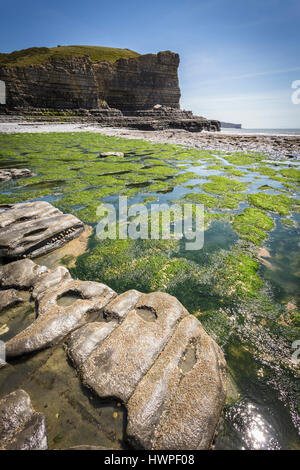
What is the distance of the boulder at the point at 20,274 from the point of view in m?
4.19

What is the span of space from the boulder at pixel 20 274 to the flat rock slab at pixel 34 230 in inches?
26.4

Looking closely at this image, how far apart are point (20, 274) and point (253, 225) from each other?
6760 mm

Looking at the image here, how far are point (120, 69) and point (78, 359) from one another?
9830cm

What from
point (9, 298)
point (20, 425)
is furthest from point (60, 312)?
point (20, 425)

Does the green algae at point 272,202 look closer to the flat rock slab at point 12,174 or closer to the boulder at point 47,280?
the boulder at point 47,280

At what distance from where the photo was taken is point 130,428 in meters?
2.10

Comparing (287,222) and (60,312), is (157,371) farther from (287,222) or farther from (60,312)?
(287,222)

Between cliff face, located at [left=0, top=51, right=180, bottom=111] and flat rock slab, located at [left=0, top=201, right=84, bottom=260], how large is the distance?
217ft

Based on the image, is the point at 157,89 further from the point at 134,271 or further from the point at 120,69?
the point at 134,271

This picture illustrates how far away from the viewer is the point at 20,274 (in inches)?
171

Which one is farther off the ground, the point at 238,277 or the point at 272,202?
the point at 272,202

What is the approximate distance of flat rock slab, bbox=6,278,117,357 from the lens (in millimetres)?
2908

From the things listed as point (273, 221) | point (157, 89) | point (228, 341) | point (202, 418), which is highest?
point (157, 89)
